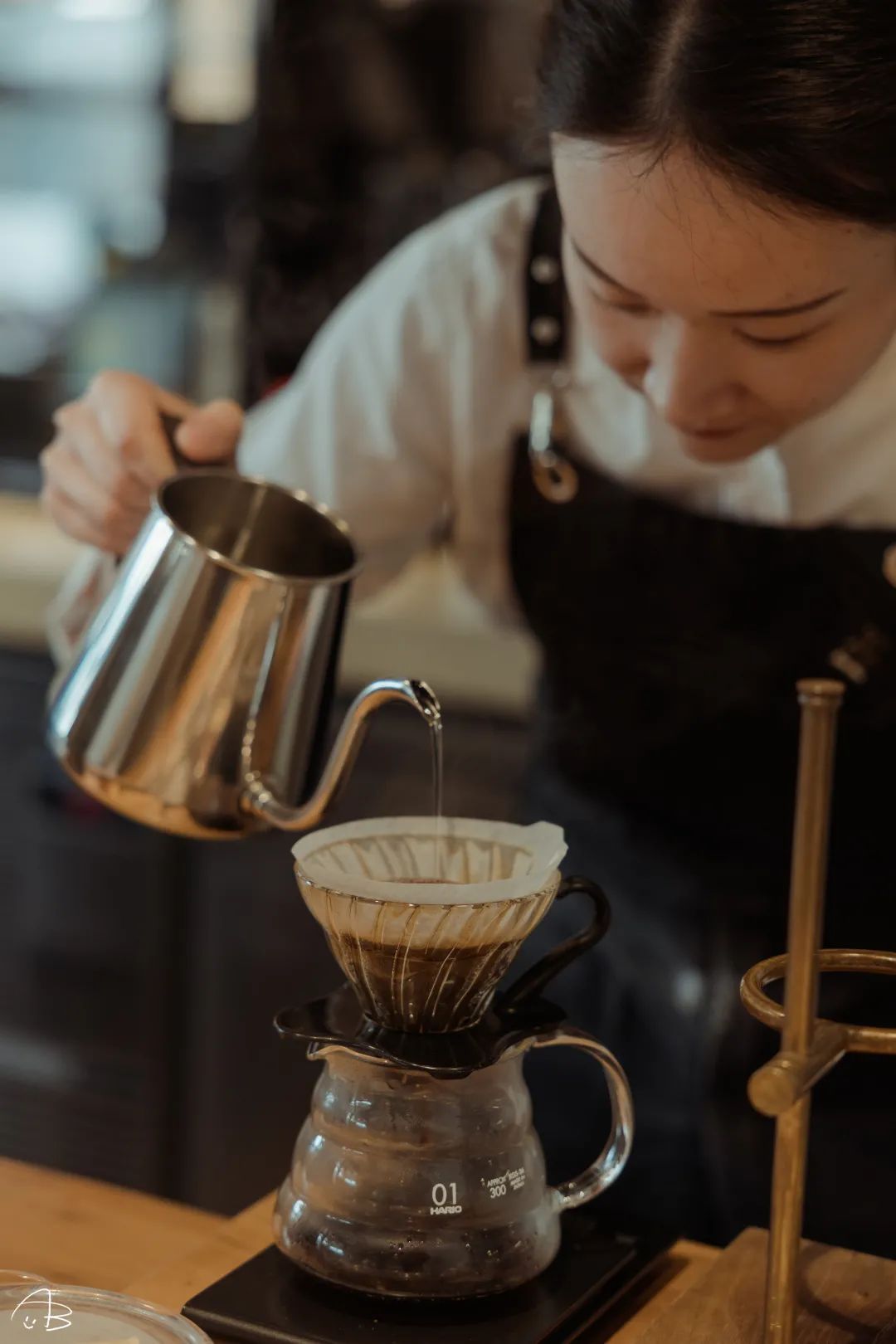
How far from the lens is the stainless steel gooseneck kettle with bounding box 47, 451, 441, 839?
2.86ft

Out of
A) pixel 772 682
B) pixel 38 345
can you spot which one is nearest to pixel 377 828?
pixel 772 682

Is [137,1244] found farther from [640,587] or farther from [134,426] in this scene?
[640,587]

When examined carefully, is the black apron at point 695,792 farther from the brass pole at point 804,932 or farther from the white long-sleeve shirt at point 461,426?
the brass pole at point 804,932

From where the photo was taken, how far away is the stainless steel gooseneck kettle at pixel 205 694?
34.3 inches

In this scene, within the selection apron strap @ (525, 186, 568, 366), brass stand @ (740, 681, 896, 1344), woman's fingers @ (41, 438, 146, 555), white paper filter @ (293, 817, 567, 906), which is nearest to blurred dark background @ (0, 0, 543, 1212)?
apron strap @ (525, 186, 568, 366)

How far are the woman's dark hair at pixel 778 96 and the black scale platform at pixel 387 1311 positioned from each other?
0.50m

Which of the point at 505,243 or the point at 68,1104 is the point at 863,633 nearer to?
the point at 505,243

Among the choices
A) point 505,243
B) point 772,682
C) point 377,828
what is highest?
point 505,243

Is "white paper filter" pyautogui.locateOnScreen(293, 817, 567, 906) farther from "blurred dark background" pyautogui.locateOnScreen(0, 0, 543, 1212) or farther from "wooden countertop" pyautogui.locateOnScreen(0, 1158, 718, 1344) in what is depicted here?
"blurred dark background" pyautogui.locateOnScreen(0, 0, 543, 1212)

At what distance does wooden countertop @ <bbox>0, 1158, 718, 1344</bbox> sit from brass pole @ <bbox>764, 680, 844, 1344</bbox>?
0.12 meters

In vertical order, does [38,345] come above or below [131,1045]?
above

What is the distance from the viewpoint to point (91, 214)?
2307mm

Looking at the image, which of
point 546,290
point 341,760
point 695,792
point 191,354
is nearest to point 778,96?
point 341,760

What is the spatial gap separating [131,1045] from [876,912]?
111 centimetres
